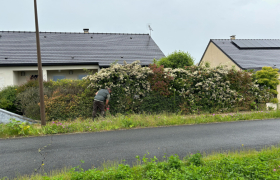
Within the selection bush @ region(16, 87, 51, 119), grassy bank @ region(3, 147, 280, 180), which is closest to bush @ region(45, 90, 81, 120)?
bush @ region(16, 87, 51, 119)

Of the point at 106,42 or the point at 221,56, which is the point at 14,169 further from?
the point at 221,56

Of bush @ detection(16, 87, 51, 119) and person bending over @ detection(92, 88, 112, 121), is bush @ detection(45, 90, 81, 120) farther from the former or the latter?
person bending over @ detection(92, 88, 112, 121)

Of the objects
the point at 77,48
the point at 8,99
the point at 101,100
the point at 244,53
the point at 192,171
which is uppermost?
the point at 77,48

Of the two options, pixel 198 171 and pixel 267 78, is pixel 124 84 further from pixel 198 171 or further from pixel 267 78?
pixel 267 78

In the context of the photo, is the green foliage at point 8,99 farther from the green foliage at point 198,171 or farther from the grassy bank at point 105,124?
the green foliage at point 198,171

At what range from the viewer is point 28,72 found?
1806 centimetres

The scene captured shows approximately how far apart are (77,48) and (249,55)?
16733 mm

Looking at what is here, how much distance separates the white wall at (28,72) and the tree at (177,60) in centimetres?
593

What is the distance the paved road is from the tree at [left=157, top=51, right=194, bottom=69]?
8.55 m

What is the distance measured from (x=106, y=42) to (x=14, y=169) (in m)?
18.7

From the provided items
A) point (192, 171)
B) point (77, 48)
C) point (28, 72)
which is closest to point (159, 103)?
point (192, 171)

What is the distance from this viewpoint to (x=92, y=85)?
10578mm

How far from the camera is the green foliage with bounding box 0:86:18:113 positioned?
11336 millimetres

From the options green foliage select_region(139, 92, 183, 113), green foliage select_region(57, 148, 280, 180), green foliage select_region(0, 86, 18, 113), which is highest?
green foliage select_region(0, 86, 18, 113)
